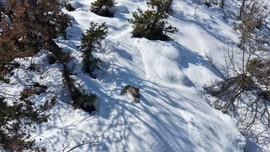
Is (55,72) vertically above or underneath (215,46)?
underneath

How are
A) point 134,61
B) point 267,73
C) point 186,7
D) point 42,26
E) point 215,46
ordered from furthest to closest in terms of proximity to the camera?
1. point 186,7
2. point 215,46
3. point 134,61
4. point 267,73
5. point 42,26

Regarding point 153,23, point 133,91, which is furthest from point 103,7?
point 133,91

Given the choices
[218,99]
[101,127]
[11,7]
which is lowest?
[101,127]

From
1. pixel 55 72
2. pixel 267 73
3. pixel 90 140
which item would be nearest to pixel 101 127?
pixel 90 140

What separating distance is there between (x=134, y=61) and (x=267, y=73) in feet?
11.0

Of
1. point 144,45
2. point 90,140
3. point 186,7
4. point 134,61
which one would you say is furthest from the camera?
point 186,7

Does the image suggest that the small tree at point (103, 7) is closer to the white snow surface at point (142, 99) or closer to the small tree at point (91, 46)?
the white snow surface at point (142, 99)

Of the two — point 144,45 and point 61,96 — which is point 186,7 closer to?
point 144,45

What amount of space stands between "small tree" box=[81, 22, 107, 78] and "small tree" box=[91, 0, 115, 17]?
9.66ft

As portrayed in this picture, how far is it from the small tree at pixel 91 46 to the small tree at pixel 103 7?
2.94 metres

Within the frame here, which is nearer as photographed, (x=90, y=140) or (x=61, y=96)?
(x=90, y=140)

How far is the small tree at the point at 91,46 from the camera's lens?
7.19 meters

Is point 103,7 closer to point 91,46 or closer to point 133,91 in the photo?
point 91,46

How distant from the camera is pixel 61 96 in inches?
269
